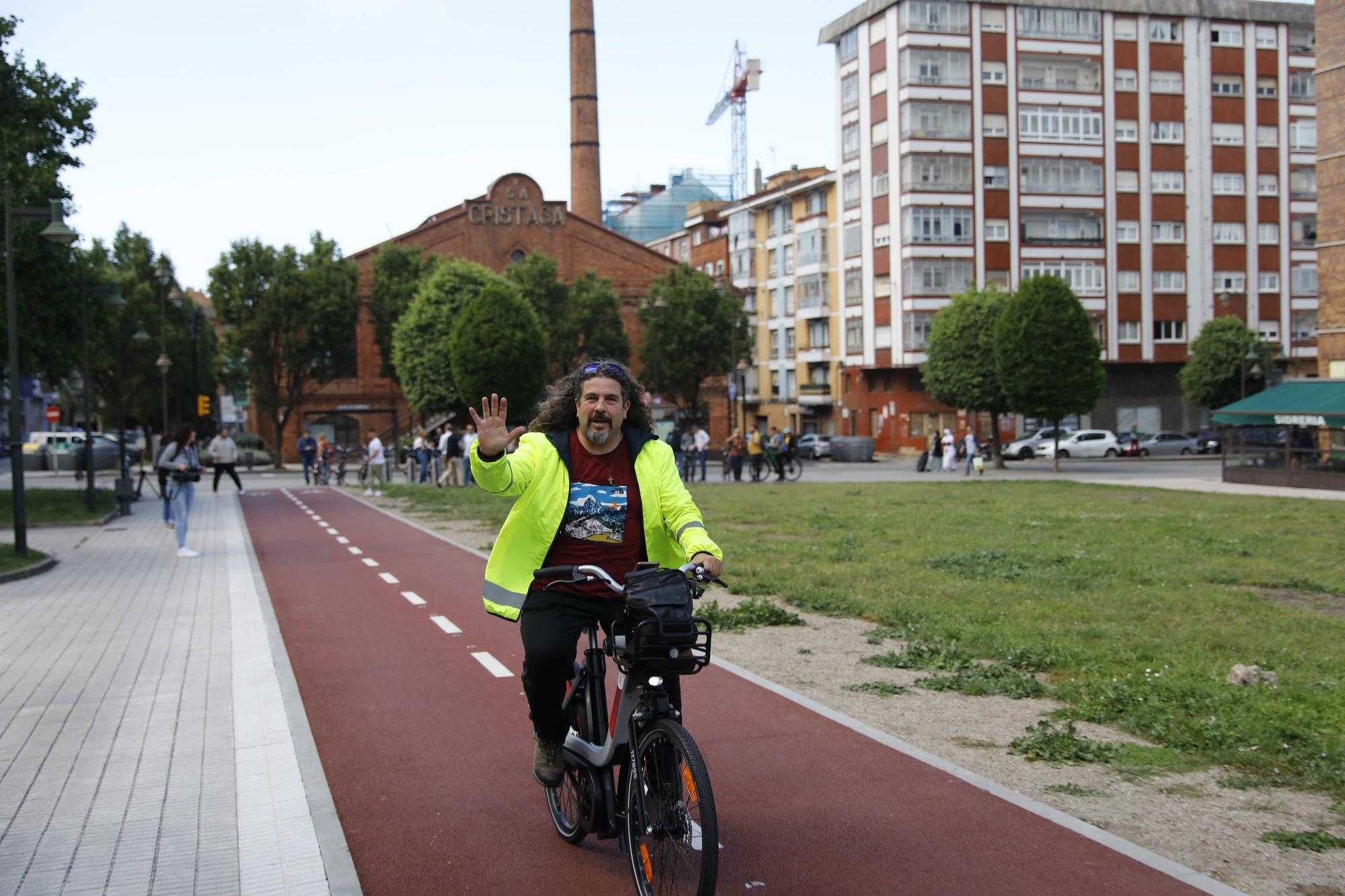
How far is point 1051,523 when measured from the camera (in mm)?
18703

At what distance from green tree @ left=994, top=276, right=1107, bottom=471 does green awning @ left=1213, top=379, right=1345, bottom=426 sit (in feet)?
33.2

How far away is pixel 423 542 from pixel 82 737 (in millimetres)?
11406

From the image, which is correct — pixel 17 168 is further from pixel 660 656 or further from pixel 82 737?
pixel 660 656

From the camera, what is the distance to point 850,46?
63.3 m

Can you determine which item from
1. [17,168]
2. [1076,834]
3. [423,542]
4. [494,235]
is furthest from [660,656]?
[494,235]

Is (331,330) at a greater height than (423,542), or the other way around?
(331,330)

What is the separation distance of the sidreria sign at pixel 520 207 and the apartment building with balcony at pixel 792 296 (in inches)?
506

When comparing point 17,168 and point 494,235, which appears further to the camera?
point 494,235

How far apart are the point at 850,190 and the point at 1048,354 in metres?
24.5

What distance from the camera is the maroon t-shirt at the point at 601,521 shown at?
4.40 m

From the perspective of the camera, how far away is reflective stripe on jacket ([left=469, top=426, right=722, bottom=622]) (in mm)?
4367

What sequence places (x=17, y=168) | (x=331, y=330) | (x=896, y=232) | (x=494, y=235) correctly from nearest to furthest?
(x=17, y=168), (x=331, y=330), (x=896, y=232), (x=494, y=235)

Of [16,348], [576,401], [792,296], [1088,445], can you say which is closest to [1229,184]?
[1088,445]

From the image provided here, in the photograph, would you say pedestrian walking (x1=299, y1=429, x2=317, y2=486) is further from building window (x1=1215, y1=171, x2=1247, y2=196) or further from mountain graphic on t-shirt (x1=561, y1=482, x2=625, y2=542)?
building window (x1=1215, y1=171, x2=1247, y2=196)
